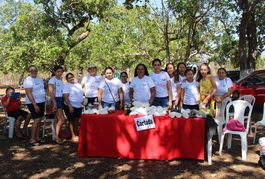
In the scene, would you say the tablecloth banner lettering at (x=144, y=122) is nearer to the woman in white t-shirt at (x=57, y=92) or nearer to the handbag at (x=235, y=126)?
the handbag at (x=235, y=126)

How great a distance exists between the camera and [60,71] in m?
5.47

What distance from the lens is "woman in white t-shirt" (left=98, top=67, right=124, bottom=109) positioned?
533 centimetres

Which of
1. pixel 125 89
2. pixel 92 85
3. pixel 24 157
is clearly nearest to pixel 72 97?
pixel 92 85

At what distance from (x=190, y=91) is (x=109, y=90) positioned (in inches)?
62.5

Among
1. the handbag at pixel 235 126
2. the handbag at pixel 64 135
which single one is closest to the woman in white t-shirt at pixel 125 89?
the handbag at pixel 64 135

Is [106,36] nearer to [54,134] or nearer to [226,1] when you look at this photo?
[226,1]

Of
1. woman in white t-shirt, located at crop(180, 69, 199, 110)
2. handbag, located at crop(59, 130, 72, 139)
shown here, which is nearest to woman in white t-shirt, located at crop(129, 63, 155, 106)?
woman in white t-shirt, located at crop(180, 69, 199, 110)

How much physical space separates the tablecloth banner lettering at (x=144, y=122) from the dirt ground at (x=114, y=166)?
0.59m

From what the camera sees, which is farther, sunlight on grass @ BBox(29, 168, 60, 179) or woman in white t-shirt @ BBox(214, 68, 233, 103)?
woman in white t-shirt @ BBox(214, 68, 233, 103)

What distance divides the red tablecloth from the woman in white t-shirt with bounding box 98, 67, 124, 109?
766 millimetres

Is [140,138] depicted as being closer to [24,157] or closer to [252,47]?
[24,157]

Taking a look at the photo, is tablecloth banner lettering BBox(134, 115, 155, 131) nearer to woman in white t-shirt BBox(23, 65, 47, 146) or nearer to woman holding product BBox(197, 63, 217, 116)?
woman holding product BBox(197, 63, 217, 116)

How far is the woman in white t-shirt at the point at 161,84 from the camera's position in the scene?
520 cm

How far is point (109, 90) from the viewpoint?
5.34 meters
